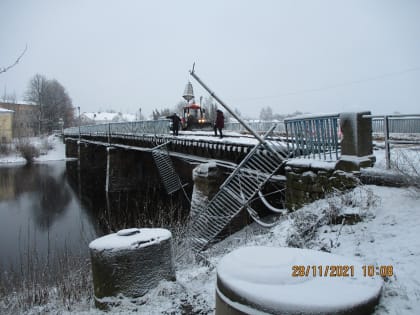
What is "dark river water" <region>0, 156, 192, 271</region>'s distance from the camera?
14.4 meters

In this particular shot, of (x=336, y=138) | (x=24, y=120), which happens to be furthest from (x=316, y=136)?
(x=24, y=120)

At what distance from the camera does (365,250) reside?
402 cm

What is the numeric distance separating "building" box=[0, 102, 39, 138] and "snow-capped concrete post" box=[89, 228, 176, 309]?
208ft

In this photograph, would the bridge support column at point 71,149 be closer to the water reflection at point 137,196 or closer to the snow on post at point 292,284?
the water reflection at point 137,196

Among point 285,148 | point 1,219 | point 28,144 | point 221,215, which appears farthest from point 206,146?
point 28,144

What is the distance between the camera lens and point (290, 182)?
306 inches

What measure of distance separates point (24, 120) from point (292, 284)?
8237 cm

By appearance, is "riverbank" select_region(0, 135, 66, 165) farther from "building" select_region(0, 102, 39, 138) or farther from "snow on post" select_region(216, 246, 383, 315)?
"snow on post" select_region(216, 246, 383, 315)

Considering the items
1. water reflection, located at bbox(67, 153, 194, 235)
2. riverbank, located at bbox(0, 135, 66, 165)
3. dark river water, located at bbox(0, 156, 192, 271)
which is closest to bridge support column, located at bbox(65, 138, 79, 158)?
riverbank, located at bbox(0, 135, 66, 165)

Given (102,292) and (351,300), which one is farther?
(102,292)

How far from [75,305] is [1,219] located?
19.3 metres

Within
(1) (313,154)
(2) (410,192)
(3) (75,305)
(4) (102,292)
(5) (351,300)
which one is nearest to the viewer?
(5) (351,300)

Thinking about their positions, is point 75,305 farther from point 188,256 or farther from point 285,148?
point 285,148

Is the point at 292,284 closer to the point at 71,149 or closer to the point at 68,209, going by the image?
the point at 68,209
